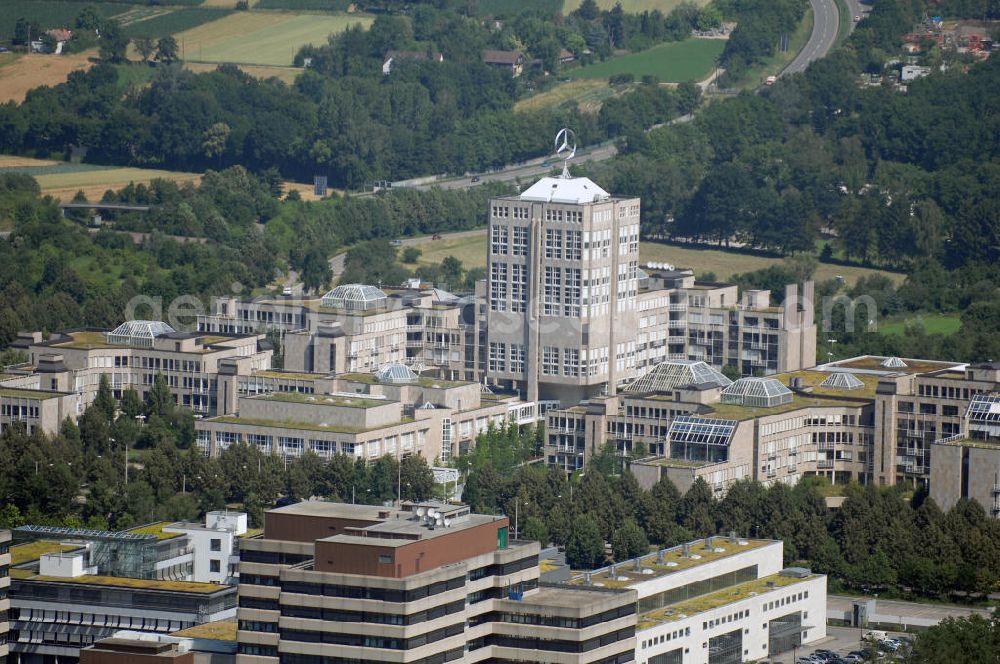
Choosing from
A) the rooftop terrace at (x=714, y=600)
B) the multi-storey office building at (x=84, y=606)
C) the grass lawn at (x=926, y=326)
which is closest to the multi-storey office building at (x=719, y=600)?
the rooftop terrace at (x=714, y=600)

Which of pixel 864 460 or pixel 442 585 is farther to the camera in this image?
pixel 864 460

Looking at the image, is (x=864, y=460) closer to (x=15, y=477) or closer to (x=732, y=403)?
(x=732, y=403)

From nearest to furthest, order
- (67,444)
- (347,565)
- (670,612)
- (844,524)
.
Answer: (347,565) < (670,612) < (844,524) < (67,444)

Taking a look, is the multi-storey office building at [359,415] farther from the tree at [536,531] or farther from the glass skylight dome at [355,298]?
the tree at [536,531]

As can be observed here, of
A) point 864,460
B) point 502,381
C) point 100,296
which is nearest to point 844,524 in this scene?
point 864,460

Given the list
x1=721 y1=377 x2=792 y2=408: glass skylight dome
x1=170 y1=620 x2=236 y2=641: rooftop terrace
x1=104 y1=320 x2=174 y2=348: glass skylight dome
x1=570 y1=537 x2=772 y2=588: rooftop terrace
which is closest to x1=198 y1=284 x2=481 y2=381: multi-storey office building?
x1=104 y1=320 x2=174 y2=348: glass skylight dome

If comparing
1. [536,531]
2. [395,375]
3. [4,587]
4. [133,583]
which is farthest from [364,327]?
[4,587]

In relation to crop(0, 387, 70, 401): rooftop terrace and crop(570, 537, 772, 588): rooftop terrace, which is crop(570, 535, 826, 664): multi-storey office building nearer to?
crop(570, 537, 772, 588): rooftop terrace
